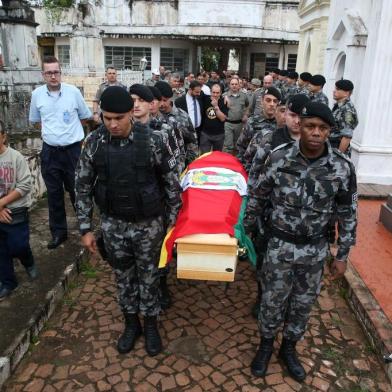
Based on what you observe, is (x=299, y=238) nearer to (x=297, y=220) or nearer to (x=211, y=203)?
(x=297, y=220)

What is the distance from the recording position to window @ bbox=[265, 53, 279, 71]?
69.8 feet

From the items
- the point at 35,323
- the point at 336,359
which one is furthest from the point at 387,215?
the point at 35,323

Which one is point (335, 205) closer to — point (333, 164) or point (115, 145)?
point (333, 164)

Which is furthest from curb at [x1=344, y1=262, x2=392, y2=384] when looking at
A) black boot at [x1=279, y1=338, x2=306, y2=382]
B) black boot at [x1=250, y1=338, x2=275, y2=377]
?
black boot at [x1=250, y1=338, x2=275, y2=377]

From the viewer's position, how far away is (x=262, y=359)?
2768 mm

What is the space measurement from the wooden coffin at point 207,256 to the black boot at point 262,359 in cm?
53

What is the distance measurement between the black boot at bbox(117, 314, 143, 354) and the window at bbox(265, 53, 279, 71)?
68.0ft

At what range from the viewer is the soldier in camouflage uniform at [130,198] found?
8.18 feet

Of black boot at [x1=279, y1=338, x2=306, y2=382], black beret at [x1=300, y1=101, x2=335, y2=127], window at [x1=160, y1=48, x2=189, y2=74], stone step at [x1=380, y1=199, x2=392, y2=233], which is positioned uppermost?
window at [x1=160, y1=48, x2=189, y2=74]

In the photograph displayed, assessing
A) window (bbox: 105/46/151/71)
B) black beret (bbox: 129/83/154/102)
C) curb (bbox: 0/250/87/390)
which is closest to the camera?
curb (bbox: 0/250/87/390)

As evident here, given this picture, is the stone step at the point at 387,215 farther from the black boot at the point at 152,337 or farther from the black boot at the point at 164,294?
the black boot at the point at 152,337

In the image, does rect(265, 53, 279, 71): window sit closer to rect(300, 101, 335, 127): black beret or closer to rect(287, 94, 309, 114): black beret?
rect(287, 94, 309, 114): black beret

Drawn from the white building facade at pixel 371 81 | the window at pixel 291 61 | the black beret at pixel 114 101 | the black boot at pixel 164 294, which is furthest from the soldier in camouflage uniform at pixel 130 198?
the window at pixel 291 61

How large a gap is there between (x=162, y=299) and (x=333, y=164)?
197cm
